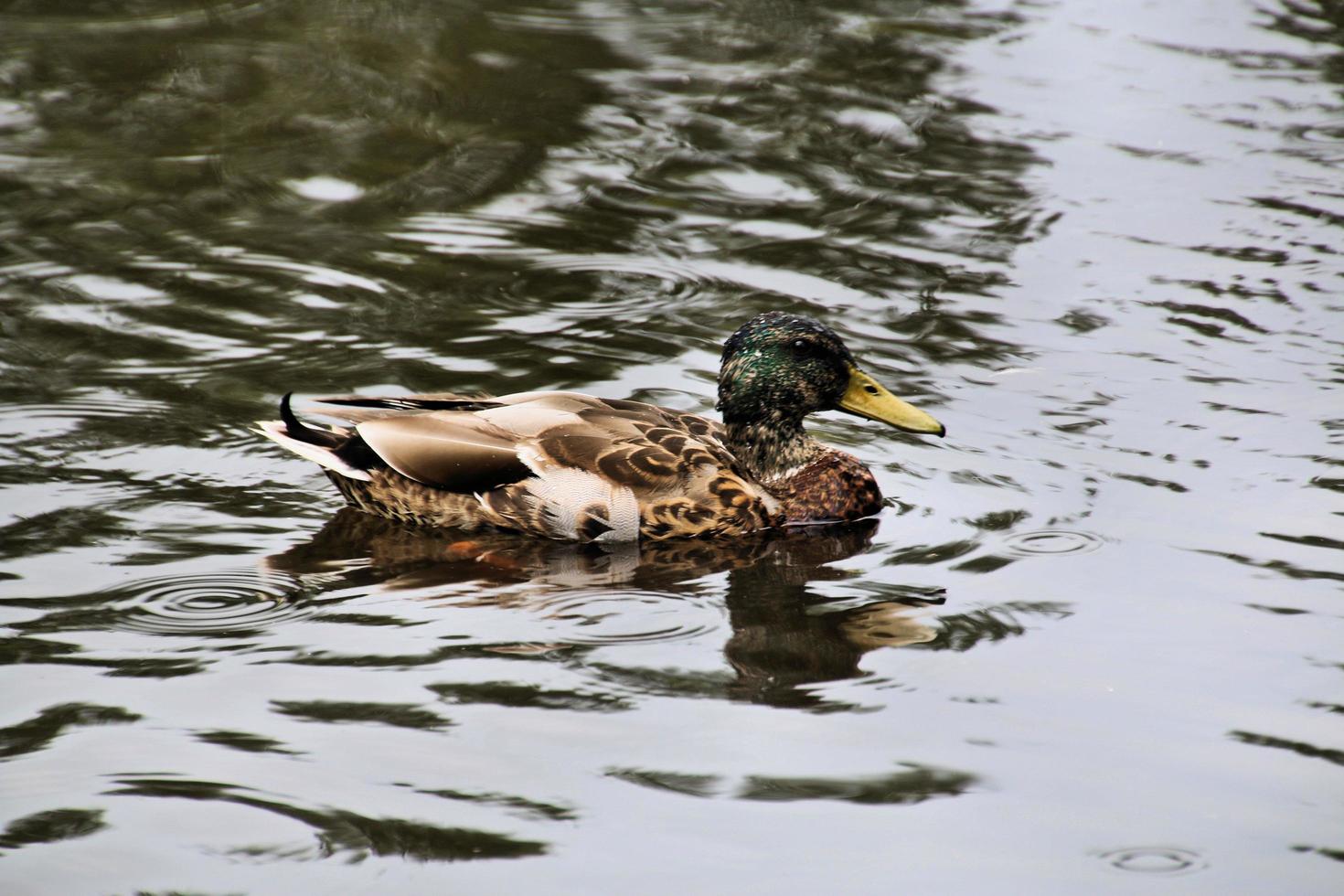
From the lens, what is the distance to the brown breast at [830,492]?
7488mm

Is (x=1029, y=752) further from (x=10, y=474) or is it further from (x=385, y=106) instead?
(x=385, y=106)

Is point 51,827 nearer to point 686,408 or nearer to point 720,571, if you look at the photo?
point 720,571

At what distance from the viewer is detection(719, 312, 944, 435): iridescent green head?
766 cm

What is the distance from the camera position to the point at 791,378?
25.1 feet

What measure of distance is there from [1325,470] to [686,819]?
3923 millimetres

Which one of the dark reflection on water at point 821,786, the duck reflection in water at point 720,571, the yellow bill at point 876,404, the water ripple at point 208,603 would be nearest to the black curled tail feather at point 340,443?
the duck reflection in water at point 720,571

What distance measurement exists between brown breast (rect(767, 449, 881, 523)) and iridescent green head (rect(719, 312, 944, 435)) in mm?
269

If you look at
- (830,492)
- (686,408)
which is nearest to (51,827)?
(830,492)

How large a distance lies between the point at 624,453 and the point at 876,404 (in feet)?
3.95

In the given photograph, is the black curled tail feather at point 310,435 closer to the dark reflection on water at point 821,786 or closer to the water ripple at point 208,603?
the water ripple at point 208,603

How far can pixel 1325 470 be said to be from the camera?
764 cm

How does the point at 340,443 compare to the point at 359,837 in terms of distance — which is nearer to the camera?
the point at 359,837

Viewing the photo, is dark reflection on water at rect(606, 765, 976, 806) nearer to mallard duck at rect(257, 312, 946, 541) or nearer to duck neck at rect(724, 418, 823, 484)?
mallard duck at rect(257, 312, 946, 541)

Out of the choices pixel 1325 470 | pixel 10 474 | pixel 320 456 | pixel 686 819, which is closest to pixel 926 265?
pixel 1325 470
